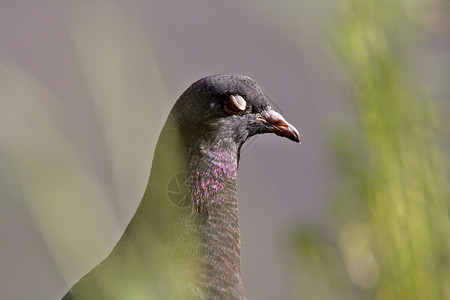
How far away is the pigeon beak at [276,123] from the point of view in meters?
1.98

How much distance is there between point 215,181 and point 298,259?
3.62ft

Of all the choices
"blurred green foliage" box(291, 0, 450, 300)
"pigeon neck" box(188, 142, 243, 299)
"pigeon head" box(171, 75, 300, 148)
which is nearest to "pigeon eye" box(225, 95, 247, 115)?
"pigeon head" box(171, 75, 300, 148)

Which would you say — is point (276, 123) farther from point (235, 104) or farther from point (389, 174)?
point (389, 174)

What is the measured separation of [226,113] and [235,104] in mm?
38

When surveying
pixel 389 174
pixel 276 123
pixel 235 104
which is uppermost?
pixel 389 174

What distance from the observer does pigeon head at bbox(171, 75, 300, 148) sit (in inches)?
72.8

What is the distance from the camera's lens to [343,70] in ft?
2.51

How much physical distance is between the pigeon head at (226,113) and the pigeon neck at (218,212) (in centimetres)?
4

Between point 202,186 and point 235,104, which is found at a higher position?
point 235,104

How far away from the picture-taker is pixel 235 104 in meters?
1.91

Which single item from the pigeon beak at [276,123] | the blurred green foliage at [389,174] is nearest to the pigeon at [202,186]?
the pigeon beak at [276,123]

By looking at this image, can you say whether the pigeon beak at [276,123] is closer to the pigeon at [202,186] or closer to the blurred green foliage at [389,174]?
the pigeon at [202,186]

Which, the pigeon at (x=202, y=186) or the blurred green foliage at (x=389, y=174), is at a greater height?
the blurred green foliage at (x=389, y=174)

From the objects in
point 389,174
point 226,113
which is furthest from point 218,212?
point 389,174
